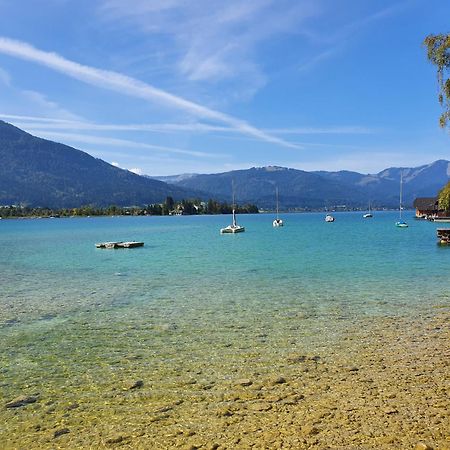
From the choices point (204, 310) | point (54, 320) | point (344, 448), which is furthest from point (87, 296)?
point (344, 448)

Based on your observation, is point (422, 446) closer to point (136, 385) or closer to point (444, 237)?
point (136, 385)

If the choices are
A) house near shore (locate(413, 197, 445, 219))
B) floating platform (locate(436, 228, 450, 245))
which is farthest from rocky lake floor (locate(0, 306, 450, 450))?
house near shore (locate(413, 197, 445, 219))

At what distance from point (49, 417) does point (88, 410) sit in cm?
79

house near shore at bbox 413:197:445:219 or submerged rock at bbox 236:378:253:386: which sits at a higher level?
house near shore at bbox 413:197:445:219

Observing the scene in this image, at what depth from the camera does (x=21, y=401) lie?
1014 centimetres

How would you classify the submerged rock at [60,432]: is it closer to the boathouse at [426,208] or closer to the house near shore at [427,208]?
the house near shore at [427,208]

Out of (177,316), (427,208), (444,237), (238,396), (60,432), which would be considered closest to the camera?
(60,432)

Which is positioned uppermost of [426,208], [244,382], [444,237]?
[426,208]

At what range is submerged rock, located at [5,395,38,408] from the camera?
991cm

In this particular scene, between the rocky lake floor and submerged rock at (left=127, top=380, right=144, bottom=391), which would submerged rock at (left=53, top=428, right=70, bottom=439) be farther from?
submerged rock at (left=127, top=380, right=144, bottom=391)

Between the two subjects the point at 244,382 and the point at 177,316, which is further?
the point at 177,316

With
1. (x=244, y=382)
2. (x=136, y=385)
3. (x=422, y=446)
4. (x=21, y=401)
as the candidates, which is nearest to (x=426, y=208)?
(x=244, y=382)

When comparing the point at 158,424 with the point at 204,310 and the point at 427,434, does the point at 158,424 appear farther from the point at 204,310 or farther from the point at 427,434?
the point at 204,310

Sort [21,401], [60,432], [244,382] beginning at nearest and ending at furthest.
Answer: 1. [60,432]
2. [21,401]
3. [244,382]
